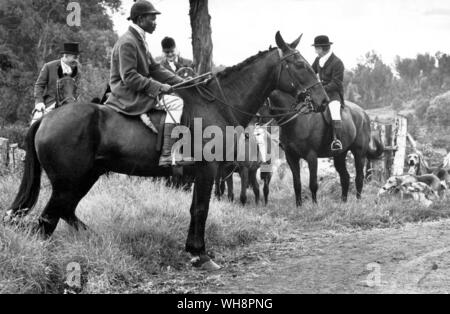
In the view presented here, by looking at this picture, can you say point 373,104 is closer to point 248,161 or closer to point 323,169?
point 323,169

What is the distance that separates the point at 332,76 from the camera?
34.6ft

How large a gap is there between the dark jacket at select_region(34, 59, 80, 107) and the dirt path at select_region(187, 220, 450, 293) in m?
4.03

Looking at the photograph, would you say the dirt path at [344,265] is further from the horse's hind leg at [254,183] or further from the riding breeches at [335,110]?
the horse's hind leg at [254,183]

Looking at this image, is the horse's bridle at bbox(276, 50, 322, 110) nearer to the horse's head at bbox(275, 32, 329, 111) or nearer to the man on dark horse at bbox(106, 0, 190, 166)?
the horse's head at bbox(275, 32, 329, 111)

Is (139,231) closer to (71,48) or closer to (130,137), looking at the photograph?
(130,137)

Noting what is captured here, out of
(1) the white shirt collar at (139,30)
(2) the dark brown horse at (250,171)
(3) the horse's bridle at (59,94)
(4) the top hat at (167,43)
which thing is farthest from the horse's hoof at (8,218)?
(4) the top hat at (167,43)

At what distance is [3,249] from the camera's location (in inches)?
187

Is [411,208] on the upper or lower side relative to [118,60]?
lower

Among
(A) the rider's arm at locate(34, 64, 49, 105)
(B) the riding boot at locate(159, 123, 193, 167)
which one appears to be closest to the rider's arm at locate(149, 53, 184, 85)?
(B) the riding boot at locate(159, 123, 193, 167)

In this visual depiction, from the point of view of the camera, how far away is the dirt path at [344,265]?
5.16m

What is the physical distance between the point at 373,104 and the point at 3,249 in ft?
133
